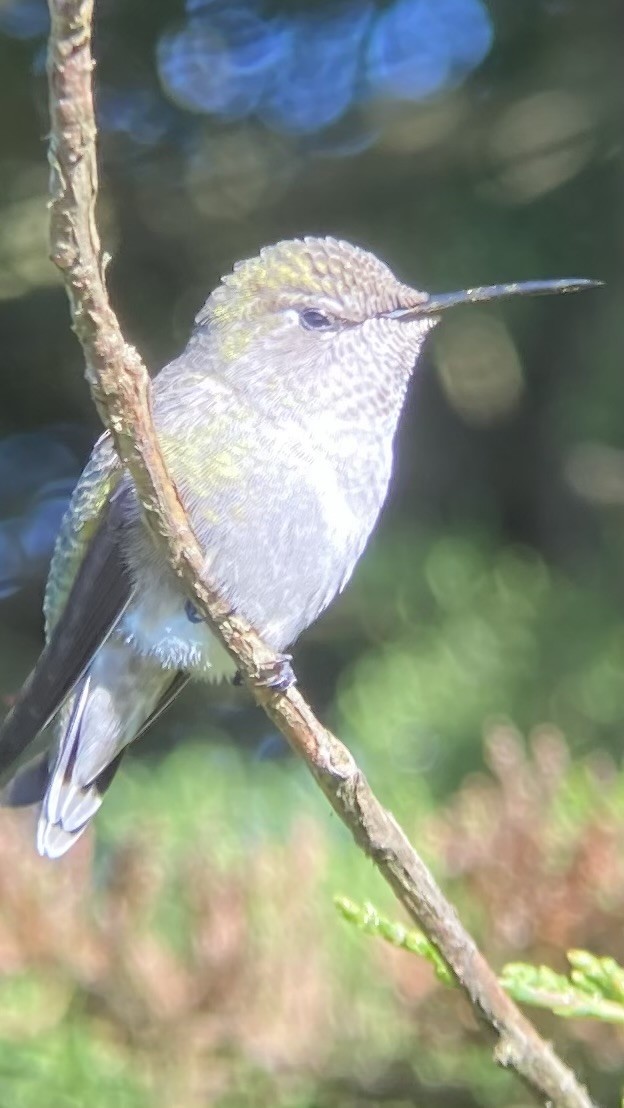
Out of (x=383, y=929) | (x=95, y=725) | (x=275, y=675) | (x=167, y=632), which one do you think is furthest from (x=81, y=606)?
(x=383, y=929)

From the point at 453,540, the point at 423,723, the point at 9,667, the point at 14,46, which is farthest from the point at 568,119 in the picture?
the point at 9,667

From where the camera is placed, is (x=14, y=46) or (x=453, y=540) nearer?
(x=453, y=540)

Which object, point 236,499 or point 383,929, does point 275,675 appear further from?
point 236,499

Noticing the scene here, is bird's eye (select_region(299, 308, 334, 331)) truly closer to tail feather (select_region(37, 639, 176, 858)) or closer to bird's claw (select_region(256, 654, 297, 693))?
tail feather (select_region(37, 639, 176, 858))

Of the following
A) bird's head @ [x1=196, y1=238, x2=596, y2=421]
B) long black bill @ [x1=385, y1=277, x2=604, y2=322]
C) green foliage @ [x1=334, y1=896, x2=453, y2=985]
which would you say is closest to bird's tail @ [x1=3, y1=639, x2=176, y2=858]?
bird's head @ [x1=196, y1=238, x2=596, y2=421]

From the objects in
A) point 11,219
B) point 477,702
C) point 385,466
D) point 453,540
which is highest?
point 11,219

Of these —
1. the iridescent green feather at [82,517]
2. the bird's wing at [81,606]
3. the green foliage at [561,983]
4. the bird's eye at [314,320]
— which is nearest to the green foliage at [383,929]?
the green foliage at [561,983]

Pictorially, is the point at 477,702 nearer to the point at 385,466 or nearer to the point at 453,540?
the point at 453,540

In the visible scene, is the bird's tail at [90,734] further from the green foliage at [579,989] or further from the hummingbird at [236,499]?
the green foliage at [579,989]
